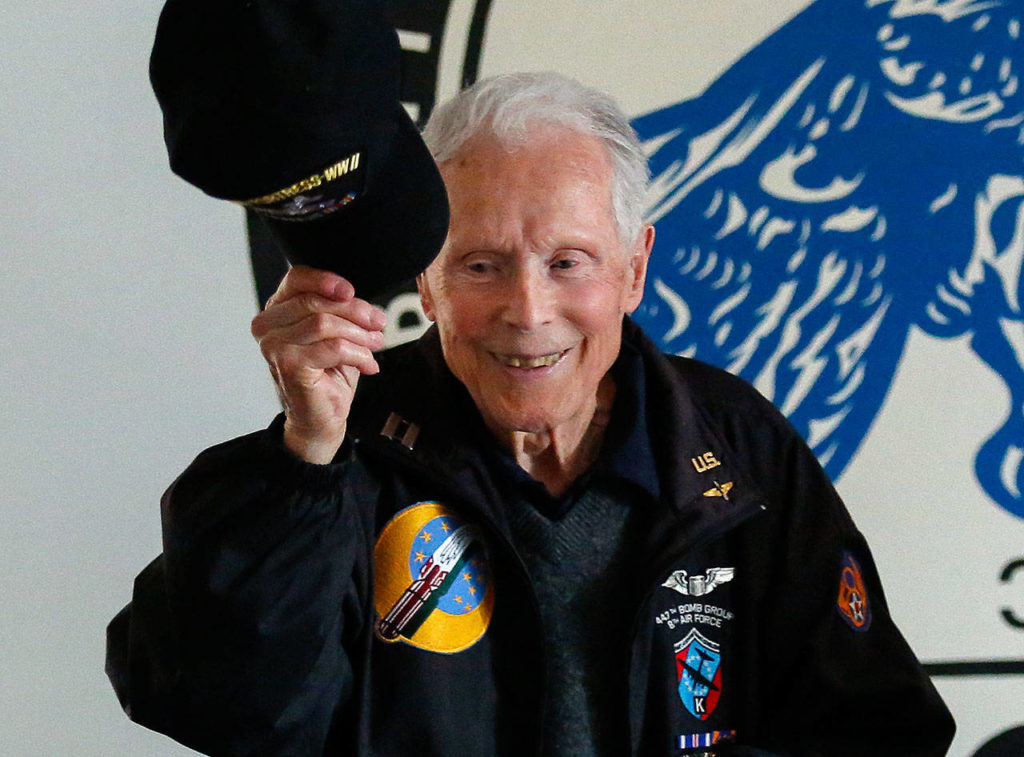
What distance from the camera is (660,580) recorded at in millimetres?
1110

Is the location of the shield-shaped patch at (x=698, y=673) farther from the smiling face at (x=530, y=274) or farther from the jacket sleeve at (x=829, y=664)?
the smiling face at (x=530, y=274)

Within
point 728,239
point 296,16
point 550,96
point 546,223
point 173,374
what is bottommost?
point 173,374

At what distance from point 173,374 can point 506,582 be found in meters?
0.73

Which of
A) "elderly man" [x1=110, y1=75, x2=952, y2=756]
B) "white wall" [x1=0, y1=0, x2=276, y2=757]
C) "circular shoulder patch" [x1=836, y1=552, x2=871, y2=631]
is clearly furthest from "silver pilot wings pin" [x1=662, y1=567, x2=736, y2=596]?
"white wall" [x1=0, y1=0, x2=276, y2=757]

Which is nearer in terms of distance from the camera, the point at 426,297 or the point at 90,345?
the point at 426,297

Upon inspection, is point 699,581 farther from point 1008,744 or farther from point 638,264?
point 1008,744

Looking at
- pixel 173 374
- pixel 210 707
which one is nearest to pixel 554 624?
pixel 210 707

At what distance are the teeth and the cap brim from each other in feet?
1.11

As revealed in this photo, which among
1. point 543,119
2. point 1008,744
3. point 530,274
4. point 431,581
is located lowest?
point 1008,744

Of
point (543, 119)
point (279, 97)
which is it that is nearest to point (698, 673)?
point (543, 119)

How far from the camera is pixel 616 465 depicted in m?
1.17

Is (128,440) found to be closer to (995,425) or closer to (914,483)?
(914,483)

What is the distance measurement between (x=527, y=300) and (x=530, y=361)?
0.07 metres

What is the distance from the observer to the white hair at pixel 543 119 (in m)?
1.12
